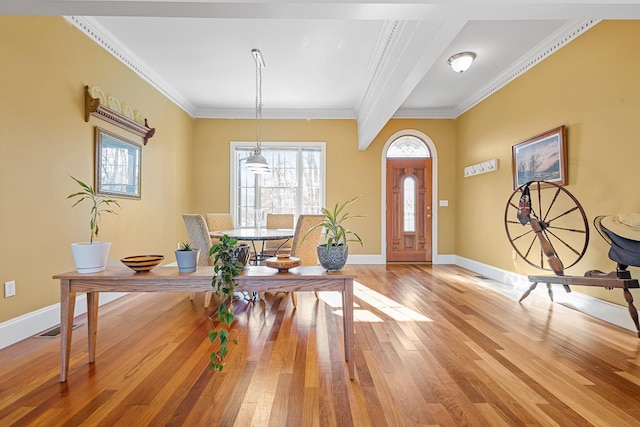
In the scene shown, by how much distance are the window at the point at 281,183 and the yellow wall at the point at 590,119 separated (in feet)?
10.3

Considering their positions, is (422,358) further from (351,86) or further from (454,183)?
(454,183)

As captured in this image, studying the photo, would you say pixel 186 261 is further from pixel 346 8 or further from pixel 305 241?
pixel 346 8

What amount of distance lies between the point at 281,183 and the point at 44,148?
3812 millimetres

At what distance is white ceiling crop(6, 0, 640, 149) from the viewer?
6.06ft

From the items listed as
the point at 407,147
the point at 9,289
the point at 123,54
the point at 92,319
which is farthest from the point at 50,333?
the point at 407,147

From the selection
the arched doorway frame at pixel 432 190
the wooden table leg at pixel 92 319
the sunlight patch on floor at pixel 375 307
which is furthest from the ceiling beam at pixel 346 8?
the arched doorway frame at pixel 432 190

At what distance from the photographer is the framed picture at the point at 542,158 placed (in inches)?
130

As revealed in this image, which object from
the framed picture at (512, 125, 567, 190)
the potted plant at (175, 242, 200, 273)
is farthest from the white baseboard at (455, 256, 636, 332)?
the potted plant at (175, 242, 200, 273)

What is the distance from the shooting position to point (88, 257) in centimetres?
181

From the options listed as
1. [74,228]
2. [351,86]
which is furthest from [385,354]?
[351,86]

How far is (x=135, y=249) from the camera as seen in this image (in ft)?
→ 13.2

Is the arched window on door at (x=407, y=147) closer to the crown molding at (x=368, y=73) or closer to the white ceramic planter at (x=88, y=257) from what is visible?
the crown molding at (x=368, y=73)

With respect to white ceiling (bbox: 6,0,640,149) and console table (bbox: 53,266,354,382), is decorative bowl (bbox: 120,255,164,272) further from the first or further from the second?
white ceiling (bbox: 6,0,640,149)

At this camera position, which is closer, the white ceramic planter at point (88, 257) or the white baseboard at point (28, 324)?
the white ceramic planter at point (88, 257)
